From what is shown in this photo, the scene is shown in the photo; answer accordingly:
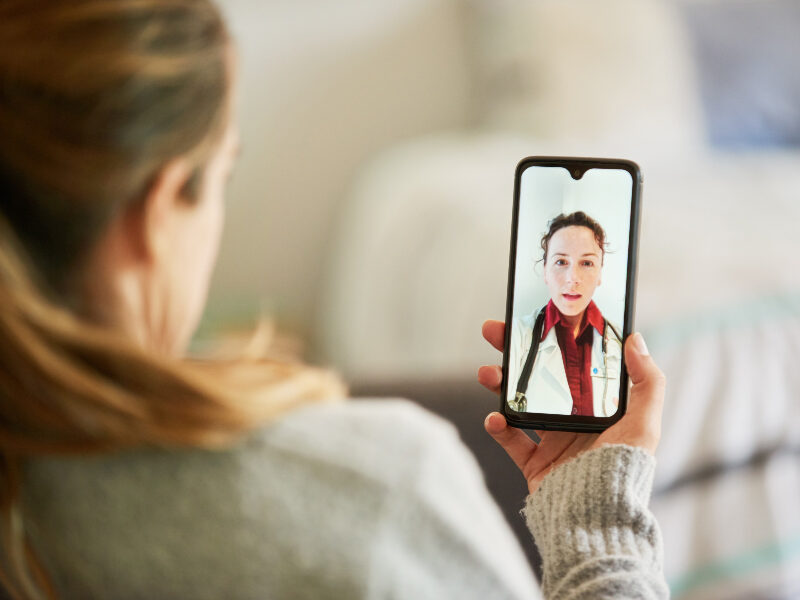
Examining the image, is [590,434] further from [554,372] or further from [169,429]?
[169,429]

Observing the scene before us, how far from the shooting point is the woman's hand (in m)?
0.26

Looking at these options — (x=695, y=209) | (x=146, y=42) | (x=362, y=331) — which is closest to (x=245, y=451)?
(x=146, y=42)

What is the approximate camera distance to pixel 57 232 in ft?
0.89

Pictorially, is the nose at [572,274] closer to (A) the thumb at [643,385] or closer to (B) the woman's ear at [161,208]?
(A) the thumb at [643,385]

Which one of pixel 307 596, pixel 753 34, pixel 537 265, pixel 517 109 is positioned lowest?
pixel 307 596

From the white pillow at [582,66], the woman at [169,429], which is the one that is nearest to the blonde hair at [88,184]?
the woman at [169,429]

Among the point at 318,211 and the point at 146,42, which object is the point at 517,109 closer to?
the point at 318,211

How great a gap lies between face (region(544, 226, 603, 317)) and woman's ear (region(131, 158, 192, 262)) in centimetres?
13

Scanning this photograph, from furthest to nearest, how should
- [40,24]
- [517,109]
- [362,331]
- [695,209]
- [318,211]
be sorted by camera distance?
[318,211] < [517,109] < [362,331] < [695,209] < [40,24]

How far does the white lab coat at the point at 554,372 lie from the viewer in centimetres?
26

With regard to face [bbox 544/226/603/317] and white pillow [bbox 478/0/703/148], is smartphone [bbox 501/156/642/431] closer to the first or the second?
face [bbox 544/226/603/317]

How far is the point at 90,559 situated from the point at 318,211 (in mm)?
1385

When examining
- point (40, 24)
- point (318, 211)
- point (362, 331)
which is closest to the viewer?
point (40, 24)

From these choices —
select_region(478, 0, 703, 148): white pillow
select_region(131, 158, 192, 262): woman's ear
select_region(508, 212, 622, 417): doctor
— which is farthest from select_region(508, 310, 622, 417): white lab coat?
select_region(478, 0, 703, 148): white pillow
